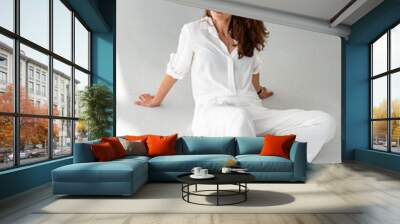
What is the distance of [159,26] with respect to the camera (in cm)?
733

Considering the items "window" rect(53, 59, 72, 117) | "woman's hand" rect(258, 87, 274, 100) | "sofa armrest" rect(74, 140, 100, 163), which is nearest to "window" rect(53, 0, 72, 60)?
"window" rect(53, 59, 72, 117)

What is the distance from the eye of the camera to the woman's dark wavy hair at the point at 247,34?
7.10m

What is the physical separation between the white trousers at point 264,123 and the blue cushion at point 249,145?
36 cm

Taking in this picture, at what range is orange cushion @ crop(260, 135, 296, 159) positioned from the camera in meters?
6.18

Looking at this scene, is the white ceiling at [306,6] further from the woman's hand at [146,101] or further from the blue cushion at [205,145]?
the woman's hand at [146,101]

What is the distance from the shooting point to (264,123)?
7.32m

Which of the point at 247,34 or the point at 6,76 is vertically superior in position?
the point at 247,34

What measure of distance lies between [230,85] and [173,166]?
1.96 m

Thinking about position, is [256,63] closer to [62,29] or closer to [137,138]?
[137,138]

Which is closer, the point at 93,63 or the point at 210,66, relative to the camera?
the point at 210,66

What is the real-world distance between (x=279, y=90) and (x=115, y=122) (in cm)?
305

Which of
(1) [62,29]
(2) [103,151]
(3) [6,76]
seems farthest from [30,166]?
(1) [62,29]

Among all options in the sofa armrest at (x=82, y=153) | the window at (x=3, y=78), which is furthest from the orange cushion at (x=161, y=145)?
the window at (x=3, y=78)

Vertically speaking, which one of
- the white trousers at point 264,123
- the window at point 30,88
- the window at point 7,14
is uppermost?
the window at point 7,14
